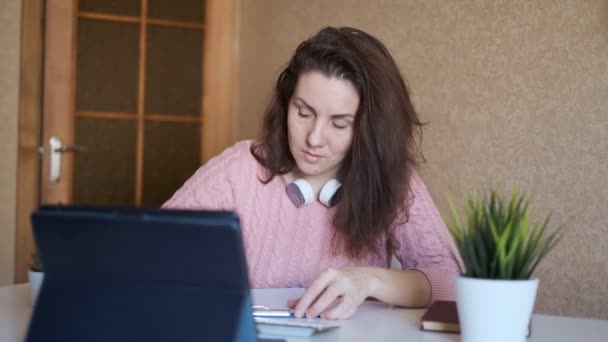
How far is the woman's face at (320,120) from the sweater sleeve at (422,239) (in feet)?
0.72

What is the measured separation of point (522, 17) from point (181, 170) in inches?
70.2

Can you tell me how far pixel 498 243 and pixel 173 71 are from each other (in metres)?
2.89

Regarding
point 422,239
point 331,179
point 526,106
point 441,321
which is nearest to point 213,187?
point 331,179

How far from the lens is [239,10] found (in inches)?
151

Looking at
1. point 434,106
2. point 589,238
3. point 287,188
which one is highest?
point 434,106

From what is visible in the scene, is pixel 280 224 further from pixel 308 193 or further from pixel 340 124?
pixel 340 124

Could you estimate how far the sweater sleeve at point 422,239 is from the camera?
5.96ft

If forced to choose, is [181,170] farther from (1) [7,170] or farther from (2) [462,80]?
(2) [462,80]

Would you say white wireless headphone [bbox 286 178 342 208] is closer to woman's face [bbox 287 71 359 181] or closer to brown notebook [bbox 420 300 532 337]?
woman's face [bbox 287 71 359 181]

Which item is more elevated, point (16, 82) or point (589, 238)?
point (16, 82)

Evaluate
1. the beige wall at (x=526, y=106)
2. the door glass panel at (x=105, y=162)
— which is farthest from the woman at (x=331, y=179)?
the door glass panel at (x=105, y=162)

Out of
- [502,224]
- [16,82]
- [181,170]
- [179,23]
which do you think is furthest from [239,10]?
[502,224]

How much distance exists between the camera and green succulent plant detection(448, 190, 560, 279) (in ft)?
3.54

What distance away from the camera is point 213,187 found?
6.44 ft
